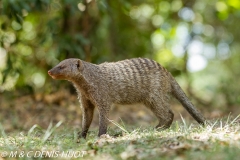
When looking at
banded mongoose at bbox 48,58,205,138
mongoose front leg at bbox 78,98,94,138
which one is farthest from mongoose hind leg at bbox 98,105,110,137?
mongoose front leg at bbox 78,98,94,138

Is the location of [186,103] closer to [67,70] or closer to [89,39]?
[67,70]

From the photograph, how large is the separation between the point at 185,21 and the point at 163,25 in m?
0.86

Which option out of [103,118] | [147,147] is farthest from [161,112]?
[147,147]

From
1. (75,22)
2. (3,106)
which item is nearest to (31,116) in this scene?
(3,106)

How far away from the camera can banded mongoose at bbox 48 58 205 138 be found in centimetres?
486

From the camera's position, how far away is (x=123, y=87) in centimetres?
521

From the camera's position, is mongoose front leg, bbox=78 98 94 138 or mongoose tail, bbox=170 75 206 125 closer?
mongoose front leg, bbox=78 98 94 138

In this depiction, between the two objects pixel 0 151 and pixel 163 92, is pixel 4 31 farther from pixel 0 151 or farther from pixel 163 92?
pixel 0 151

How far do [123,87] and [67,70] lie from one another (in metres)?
0.89

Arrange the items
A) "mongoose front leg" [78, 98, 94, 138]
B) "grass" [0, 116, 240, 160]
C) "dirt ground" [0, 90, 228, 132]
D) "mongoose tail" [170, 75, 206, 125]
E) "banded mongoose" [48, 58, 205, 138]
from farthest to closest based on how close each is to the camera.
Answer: "dirt ground" [0, 90, 228, 132], "mongoose tail" [170, 75, 206, 125], "mongoose front leg" [78, 98, 94, 138], "banded mongoose" [48, 58, 205, 138], "grass" [0, 116, 240, 160]

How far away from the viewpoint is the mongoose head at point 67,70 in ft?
15.0

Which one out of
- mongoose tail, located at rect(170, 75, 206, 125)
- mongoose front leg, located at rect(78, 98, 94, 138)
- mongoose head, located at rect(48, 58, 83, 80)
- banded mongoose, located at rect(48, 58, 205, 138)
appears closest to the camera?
mongoose head, located at rect(48, 58, 83, 80)

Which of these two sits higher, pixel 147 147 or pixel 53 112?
pixel 147 147

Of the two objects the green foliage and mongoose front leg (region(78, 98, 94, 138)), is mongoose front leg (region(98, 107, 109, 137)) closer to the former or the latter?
mongoose front leg (region(78, 98, 94, 138))
